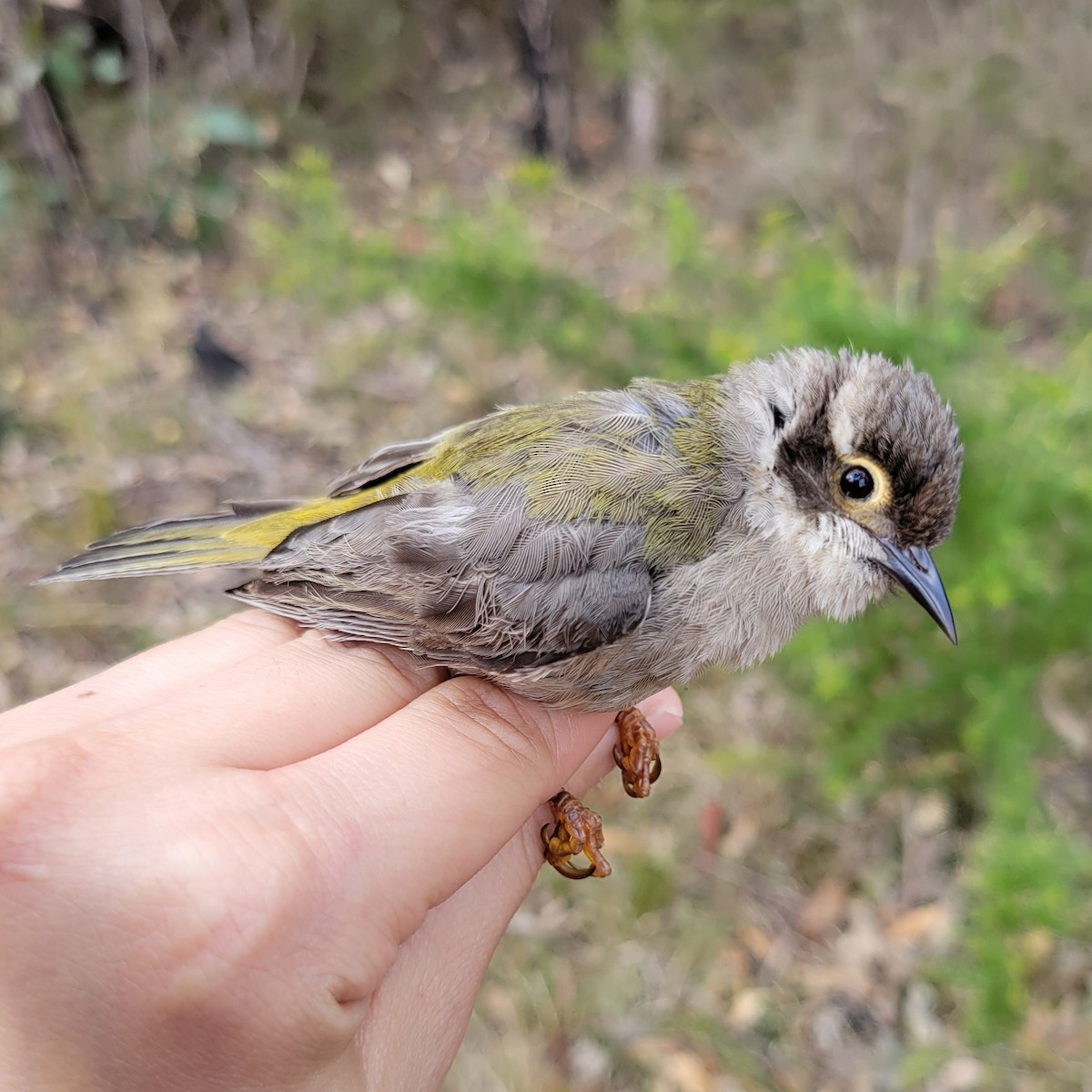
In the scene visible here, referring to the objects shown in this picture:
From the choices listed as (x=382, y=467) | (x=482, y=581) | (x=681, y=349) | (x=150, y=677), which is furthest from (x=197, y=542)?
(x=681, y=349)

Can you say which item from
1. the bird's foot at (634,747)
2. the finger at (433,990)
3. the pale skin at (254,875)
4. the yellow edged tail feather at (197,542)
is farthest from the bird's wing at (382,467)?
the finger at (433,990)

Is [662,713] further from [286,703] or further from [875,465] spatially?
[286,703]

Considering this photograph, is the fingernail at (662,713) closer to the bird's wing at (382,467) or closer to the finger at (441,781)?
the finger at (441,781)

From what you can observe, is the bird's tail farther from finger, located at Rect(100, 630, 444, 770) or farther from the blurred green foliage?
the blurred green foliage

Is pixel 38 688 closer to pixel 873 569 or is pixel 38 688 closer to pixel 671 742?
pixel 671 742

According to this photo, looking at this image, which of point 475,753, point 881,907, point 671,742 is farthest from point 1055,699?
point 475,753

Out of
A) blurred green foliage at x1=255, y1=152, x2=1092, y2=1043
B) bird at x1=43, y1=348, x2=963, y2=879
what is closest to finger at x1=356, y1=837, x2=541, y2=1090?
bird at x1=43, y1=348, x2=963, y2=879
